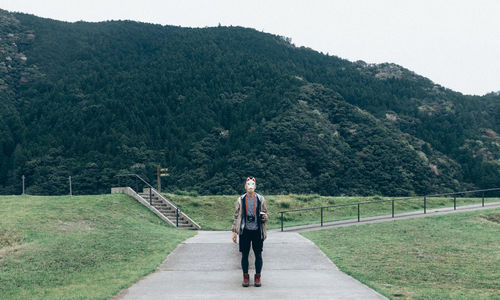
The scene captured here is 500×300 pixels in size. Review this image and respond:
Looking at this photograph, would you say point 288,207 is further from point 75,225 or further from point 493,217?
point 75,225

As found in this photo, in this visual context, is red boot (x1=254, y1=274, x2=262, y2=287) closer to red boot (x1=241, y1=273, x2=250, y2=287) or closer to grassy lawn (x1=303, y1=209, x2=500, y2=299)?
red boot (x1=241, y1=273, x2=250, y2=287)

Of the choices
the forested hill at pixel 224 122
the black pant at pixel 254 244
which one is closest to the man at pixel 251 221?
the black pant at pixel 254 244

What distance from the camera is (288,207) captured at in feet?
107

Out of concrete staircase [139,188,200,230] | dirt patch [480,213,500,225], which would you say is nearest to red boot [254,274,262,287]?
concrete staircase [139,188,200,230]

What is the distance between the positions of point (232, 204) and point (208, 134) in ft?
149

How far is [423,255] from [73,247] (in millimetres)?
10117

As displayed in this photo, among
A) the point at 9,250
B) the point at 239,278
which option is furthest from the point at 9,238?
the point at 239,278

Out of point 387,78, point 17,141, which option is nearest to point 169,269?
point 17,141

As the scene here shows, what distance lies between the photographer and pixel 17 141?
2840 inches

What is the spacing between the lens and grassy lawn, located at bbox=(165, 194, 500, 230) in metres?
28.4

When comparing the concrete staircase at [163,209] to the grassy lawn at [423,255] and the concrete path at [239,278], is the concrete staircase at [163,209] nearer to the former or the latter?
the grassy lawn at [423,255]

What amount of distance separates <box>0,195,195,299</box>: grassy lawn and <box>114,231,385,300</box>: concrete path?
0.58 meters

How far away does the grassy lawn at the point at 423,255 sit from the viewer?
9.65 meters

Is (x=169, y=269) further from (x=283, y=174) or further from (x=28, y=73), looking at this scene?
(x=28, y=73)
